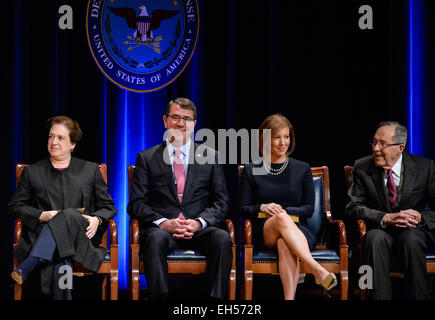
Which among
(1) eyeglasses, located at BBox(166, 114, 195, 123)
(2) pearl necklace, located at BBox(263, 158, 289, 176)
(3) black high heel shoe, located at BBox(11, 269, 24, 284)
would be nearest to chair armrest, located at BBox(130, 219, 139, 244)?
(3) black high heel shoe, located at BBox(11, 269, 24, 284)

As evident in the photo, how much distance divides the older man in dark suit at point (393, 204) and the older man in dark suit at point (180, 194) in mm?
1043

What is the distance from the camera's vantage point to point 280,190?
435 cm

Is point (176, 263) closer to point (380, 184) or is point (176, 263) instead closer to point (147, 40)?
point (380, 184)

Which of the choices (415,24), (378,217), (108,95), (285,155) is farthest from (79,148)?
(415,24)

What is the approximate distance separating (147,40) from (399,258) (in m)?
2.81

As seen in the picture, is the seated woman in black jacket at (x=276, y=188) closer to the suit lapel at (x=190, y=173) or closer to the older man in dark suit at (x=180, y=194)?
the older man in dark suit at (x=180, y=194)

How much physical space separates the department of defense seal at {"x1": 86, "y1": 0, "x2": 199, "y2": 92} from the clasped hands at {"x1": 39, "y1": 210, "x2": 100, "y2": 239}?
1.44 m

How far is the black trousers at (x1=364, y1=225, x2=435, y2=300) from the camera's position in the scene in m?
3.82

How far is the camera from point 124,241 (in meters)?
4.93

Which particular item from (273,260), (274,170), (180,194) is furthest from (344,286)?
(180,194)

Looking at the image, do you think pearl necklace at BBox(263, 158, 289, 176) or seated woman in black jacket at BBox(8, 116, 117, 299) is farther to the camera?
pearl necklace at BBox(263, 158, 289, 176)

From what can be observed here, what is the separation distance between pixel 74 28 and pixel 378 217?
2983 millimetres

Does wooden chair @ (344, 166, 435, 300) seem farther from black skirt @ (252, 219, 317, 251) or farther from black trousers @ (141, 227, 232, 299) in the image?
black trousers @ (141, 227, 232, 299)

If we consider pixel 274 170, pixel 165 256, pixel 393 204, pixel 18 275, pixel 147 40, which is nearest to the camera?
pixel 18 275
